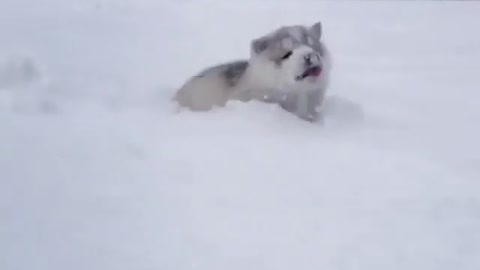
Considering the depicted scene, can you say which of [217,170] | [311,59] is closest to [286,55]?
[311,59]

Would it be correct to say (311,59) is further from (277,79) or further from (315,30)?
(315,30)

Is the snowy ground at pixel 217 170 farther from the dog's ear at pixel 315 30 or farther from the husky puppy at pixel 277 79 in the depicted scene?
the dog's ear at pixel 315 30

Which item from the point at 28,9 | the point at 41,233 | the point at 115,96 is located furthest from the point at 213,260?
the point at 28,9

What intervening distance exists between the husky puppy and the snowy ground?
0.74 ft

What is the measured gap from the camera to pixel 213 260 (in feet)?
9.21

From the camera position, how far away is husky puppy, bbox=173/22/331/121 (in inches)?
197

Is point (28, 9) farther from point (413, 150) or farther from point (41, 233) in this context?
point (41, 233)

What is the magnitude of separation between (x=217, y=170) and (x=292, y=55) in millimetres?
1615

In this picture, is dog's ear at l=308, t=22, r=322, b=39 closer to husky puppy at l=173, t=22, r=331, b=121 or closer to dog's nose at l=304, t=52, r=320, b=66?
husky puppy at l=173, t=22, r=331, b=121

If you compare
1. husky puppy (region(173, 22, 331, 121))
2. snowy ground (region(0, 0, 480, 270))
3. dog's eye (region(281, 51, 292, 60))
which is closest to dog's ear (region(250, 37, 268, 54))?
husky puppy (region(173, 22, 331, 121))

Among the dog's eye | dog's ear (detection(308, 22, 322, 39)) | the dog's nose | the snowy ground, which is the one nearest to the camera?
the snowy ground

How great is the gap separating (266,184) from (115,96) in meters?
1.96

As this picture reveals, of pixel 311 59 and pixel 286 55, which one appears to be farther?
pixel 286 55

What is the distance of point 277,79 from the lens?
512 centimetres
